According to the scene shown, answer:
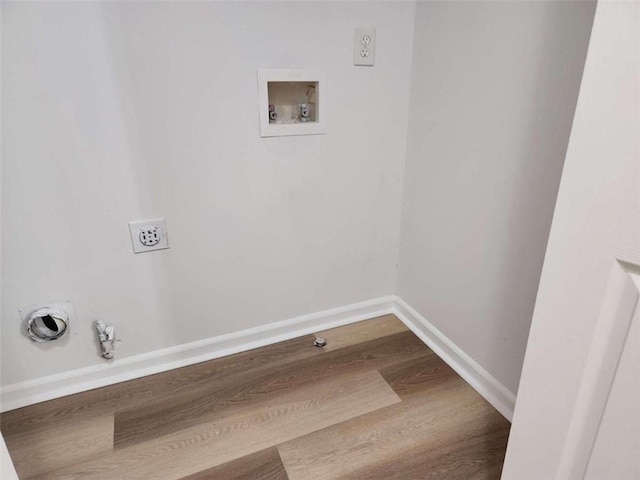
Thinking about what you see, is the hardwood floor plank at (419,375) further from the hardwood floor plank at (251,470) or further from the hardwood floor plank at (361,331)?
the hardwood floor plank at (251,470)

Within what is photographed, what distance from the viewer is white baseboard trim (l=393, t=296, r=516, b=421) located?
1.33 m

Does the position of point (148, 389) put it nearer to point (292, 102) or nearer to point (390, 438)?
point (390, 438)

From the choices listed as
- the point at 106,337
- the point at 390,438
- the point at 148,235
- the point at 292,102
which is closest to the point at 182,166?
the point at 148,235

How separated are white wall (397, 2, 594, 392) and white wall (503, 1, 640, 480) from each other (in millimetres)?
490

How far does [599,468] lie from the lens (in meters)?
0.68

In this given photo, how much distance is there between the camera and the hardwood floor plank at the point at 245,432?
1154 millimetres

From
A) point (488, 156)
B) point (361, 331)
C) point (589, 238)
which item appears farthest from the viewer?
point (361, 331)

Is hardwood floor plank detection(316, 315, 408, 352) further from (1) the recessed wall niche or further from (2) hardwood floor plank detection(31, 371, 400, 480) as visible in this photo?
(1) the recessed wall niche

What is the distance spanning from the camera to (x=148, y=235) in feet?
4.45

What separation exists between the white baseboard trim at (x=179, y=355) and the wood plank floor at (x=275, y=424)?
37 mm

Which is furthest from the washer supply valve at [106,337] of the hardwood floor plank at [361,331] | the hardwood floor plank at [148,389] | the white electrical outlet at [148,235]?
the hardwood floor plank at [361,331]

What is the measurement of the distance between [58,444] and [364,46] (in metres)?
1.68

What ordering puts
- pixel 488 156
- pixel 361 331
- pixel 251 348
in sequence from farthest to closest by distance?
pixel 361 331, pixel 251 348, pixel 488 156

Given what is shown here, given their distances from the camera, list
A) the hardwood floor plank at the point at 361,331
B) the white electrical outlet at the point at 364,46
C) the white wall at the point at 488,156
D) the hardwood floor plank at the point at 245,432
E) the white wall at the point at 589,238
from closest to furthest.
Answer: the white wall at the point at 589,238
the white wall at the point at 488,156
the hardwood floor plank at the point at 245,432
the white electrical outlet at the point at 364,46
the hardwood floor plank at the point at 361,331
